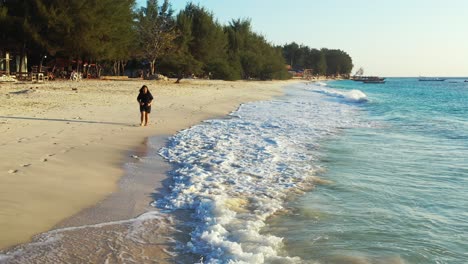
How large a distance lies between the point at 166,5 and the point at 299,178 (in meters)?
56.5

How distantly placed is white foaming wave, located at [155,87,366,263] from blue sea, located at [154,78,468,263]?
0.7 inches

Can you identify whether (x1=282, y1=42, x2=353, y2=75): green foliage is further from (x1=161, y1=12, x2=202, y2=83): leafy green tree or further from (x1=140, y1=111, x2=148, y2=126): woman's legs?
(x1=140, y1=111, x2=148, y2=126): woman's legs

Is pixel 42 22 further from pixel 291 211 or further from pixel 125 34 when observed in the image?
pixel 291 211

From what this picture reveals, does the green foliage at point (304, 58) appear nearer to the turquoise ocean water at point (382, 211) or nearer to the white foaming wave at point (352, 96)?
the white foaming wave at point (352, 96)

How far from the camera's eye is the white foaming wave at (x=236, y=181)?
488 cm

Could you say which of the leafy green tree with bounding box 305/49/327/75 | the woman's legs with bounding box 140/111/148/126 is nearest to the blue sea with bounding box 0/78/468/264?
the woman's legs with bounding box 140/111/148/126

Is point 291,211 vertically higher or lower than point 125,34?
lower

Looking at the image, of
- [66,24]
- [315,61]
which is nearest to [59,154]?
[66,24]

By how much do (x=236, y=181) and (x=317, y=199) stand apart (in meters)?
1.54

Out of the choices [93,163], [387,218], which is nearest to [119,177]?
[93,163]

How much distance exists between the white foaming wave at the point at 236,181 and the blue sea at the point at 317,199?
18 mm

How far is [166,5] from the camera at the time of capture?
2384 inches

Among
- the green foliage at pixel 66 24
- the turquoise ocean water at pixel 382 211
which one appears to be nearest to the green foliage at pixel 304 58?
the green foliage at pixel 66 24

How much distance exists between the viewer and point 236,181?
304 inches
